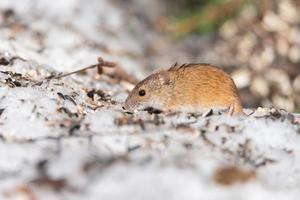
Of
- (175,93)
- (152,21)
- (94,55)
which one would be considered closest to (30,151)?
(175,93)

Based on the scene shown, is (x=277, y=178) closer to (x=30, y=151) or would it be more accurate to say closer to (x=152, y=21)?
(x=30, y=151)

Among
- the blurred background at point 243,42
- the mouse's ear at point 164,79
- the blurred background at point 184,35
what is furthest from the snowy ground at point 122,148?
the blurred background at point 243,42

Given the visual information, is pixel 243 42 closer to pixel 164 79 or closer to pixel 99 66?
pixel 99 66

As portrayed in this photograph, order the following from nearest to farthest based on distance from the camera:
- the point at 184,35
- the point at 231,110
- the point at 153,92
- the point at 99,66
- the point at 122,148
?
the point at 122,148
the point at 231,110
the point at 153,92
the point at 99,66
the point at 184,35

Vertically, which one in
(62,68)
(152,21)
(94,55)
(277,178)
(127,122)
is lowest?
(277,178)

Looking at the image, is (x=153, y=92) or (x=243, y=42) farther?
(x=243, y=42)

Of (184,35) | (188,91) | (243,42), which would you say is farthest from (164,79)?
(184,35)

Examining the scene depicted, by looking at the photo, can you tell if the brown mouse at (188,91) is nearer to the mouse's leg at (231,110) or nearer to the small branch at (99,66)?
the mouse's leg at (231,110)

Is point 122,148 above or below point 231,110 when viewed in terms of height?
below
